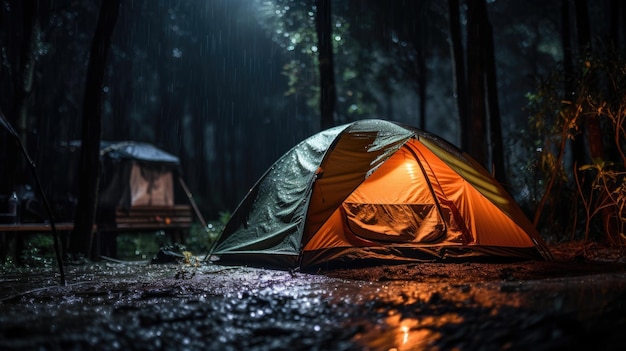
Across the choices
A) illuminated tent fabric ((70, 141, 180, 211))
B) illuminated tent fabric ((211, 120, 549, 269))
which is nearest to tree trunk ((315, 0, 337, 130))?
illuminated tent fabric ((211, 120, 549, 269))

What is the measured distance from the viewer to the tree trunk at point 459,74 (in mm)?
10031

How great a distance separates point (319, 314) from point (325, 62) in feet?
24.6

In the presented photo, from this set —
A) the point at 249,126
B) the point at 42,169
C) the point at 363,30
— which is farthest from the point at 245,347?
the point at 249,126

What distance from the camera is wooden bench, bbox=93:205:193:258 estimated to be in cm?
1122

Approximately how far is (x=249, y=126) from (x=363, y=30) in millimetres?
10284

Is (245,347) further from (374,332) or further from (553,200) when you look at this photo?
(553,200)

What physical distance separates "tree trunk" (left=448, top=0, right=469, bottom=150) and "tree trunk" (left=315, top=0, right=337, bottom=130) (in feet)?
8.31

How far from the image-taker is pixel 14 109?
396 inches

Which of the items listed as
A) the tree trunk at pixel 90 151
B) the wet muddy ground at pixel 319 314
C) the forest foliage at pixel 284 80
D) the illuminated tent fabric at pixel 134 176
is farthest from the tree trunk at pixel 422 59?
the wet muddy ground at pixel 319 314

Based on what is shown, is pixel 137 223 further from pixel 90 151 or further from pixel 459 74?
pixel 459 74

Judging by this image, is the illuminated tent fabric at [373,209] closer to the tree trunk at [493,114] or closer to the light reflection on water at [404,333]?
the light reflection on water at [404,333]

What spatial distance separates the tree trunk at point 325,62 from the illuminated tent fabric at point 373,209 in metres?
2.93

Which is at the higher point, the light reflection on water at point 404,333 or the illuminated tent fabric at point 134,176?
the illuminated tent fabric at point 134,176

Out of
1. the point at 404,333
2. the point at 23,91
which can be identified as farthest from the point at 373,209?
the point at 23,91
